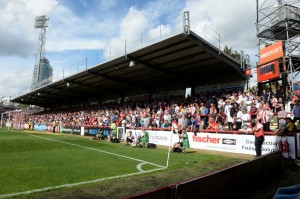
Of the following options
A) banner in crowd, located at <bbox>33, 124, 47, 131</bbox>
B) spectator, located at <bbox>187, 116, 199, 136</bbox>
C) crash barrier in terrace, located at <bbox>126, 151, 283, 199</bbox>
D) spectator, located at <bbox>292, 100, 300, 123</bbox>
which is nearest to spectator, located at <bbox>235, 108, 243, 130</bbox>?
spectator, located at <bbox>187, 116, 199, 136</bbox>

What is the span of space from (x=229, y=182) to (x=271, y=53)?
18071 mm

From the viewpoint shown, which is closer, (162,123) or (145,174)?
(145,174)

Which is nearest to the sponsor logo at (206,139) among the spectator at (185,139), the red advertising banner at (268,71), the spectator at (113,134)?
the spectator at (185,139)

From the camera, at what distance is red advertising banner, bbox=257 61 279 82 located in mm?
20844

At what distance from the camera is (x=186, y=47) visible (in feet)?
72.4

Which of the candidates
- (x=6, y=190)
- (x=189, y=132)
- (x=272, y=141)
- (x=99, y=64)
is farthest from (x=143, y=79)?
(x=6, y=190)

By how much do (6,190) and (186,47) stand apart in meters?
17.8

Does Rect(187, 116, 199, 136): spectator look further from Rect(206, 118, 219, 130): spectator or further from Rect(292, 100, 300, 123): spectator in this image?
Rect(292, 100, 300, 123): spectator

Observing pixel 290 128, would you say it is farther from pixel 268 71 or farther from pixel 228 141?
pixel 268 71

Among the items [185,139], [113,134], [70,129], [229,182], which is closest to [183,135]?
[185,139]

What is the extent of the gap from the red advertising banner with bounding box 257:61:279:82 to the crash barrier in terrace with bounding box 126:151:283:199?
1257 cm

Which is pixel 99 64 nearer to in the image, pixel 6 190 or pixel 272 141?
pixel 272 141

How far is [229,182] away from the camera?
21.6 feet

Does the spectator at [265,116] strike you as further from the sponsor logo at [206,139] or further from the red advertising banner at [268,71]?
the red advertising banner at [268,71]
